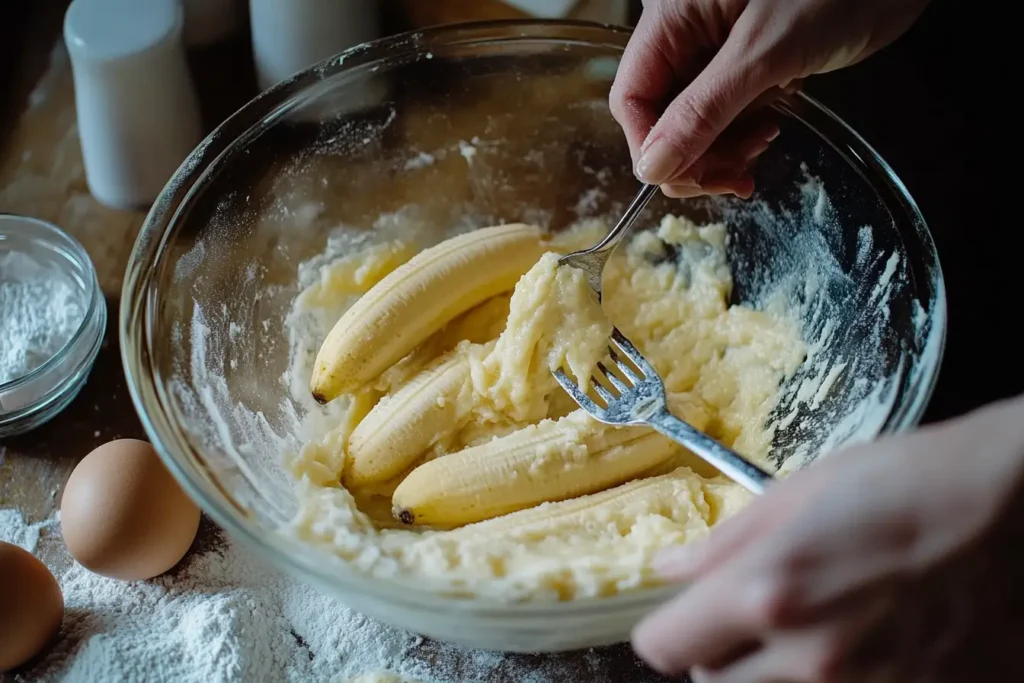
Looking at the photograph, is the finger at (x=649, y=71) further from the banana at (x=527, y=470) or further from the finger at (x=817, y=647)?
the finger at (x=817, y=647)

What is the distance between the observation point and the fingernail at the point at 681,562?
68 cm

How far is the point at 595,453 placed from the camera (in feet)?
3.43

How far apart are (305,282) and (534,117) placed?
1.30 feet

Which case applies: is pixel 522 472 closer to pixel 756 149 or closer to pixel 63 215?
pixel 756 149

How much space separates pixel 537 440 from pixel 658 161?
1.12ft

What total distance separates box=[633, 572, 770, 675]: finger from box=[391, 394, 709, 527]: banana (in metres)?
0.34

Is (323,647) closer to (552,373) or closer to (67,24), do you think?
(552,373)

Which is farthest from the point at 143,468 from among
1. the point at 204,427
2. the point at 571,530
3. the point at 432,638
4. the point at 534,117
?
the point at 534,117

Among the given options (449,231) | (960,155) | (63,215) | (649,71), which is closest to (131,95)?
(63,215)

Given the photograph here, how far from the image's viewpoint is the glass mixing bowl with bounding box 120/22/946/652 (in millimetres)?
921

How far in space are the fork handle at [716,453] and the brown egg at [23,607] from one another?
70 cm

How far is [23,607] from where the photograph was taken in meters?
1.00

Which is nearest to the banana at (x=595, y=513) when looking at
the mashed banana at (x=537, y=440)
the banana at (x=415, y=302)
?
the mashed banana at (x=537, y=440)

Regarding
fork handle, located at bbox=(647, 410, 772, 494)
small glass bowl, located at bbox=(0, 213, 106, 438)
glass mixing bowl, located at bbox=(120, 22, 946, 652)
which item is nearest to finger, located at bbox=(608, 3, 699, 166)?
glass mixing bowl, located at bbox=(120, 22, 946, 652)
